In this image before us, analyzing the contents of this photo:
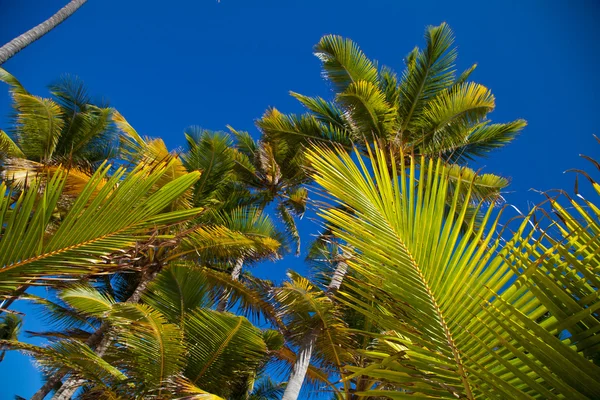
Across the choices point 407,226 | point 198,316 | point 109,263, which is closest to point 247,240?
point 198,316

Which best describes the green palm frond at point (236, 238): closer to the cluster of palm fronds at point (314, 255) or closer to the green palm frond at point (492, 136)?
the cluster of palm fronds at point (314, 255)

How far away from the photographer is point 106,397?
16.1 ft

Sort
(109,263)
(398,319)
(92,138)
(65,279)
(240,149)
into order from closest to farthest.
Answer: (398,319) < (65,279) < (109,263) < (92,138) < (240,149)

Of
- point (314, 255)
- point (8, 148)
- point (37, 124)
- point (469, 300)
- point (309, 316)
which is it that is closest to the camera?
point (469, 300)

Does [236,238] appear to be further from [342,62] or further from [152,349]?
[342,62]

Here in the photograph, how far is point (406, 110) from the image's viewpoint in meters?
9.98

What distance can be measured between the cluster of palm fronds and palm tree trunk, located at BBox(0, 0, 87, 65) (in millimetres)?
1175

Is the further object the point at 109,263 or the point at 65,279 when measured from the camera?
the point at 109,263

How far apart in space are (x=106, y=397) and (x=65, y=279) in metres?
4.22

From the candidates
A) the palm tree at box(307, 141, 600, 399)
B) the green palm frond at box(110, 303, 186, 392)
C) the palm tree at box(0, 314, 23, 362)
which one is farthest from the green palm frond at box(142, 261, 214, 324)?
the palm tree at box(0, 314, 23, 362)

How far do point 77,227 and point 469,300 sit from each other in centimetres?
147

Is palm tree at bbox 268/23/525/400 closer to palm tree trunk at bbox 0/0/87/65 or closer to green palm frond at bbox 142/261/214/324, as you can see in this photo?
green palm frond at bbox 142/261/214/324

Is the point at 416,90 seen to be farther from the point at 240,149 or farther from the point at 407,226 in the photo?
the point at 407,226

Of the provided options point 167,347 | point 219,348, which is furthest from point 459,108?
point 167,347
